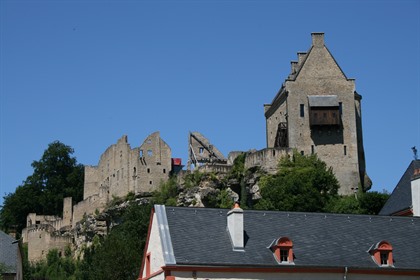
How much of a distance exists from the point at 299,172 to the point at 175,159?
29184 millimetres

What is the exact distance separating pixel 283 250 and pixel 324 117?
147 feet

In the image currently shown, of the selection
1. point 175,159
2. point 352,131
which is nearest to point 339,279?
point 352,131

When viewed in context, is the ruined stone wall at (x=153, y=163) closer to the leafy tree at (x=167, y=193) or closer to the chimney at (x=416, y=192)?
the leafy tree at (x=167, y=193)

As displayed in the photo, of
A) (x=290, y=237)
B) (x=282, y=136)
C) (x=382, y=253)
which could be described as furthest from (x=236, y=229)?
(x=282, y=136)

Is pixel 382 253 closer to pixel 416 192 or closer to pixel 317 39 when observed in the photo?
pixel 416 192

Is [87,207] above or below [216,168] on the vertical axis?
below

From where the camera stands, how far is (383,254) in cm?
3950

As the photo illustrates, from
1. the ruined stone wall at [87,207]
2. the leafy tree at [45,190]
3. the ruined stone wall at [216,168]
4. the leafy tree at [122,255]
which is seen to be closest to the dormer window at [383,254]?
the leafy tree at [122,255]

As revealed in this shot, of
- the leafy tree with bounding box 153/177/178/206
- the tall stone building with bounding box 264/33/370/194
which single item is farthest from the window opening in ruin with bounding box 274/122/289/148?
the leafy tree with bounding box 153/177/178/206

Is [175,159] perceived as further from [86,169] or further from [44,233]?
[44,233]

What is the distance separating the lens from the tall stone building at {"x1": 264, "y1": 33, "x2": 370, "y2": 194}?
3206 inches

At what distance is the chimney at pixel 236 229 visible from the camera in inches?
1496

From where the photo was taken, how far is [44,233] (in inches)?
4085

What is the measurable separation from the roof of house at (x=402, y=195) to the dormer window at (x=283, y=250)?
16.1m
